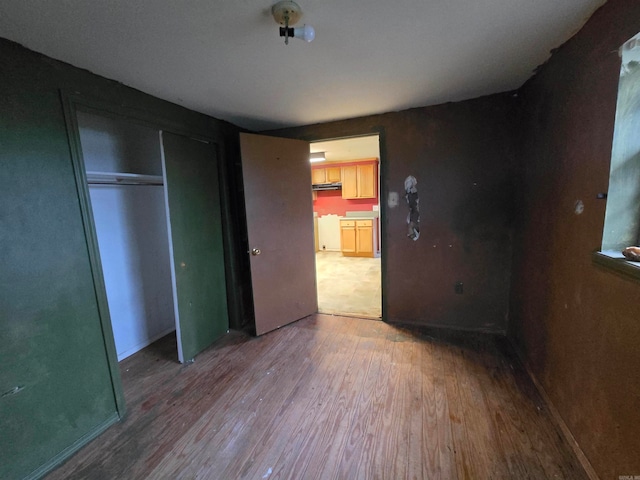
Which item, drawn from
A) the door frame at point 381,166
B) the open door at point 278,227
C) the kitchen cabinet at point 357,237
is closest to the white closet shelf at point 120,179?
the open door at point 278,227

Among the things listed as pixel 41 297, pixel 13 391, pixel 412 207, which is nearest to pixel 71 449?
pixel 13 391

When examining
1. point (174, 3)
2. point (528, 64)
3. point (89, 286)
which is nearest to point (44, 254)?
point (89, 286)

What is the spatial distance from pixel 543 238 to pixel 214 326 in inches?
110

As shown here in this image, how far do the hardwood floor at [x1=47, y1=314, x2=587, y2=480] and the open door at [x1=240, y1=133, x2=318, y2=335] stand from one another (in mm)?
531

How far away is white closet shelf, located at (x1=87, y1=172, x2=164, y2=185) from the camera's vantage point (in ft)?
6.64

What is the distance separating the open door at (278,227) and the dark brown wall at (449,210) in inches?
24.2

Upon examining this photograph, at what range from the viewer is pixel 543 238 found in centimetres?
173

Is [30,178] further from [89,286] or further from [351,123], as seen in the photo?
[351,123]

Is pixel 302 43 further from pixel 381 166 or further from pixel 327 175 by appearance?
pixel 327 175

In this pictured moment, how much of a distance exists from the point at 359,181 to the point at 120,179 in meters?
4.82

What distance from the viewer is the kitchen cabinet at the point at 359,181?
6098mm

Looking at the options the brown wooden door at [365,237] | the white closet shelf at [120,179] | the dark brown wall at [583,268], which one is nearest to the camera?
the dark brown wall at [583,268]

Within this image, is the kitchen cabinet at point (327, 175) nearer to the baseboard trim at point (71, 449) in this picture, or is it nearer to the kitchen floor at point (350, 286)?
the kitchen floor at point (350, 286)

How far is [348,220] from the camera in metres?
6.13
